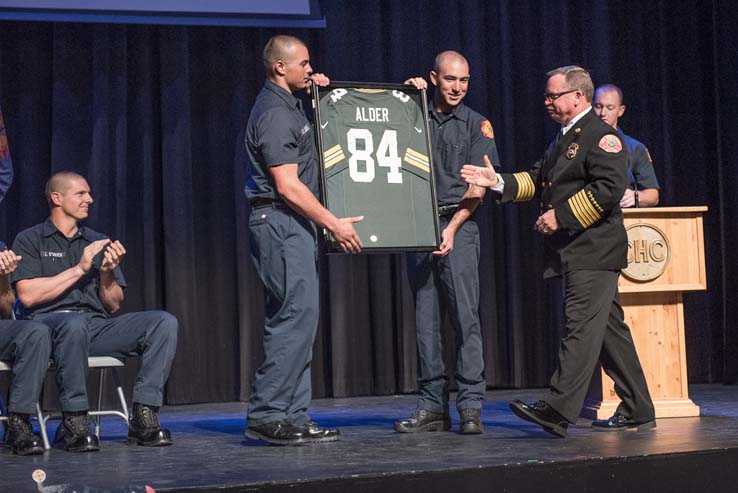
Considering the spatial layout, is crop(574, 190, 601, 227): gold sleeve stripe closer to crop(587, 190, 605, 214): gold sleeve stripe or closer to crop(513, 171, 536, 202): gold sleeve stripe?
crop(587, 190, 605, 214): gold sleeve stripe

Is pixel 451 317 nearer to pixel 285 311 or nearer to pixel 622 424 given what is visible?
pixel 285 311

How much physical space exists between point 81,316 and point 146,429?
543 millimetres

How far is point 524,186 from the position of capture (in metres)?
4.27

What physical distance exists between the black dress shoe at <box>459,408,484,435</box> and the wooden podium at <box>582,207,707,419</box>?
0.76 m

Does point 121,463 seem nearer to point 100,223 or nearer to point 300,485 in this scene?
point 300,485

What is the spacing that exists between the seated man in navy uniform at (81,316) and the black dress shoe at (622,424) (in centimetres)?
182

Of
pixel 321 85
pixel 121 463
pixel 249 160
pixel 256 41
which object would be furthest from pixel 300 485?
pixel 256 41

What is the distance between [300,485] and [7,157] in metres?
2.75

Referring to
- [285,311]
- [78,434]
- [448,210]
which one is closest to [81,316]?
[78,434]

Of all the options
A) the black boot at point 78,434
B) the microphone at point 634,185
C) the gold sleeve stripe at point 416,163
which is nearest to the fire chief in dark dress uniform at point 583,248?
the gold sleeve stripe at point 416,163

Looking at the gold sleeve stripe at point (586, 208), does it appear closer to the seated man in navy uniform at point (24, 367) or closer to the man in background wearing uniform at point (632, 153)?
the man in background wearing uniform at point (632, 153)

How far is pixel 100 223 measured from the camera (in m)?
6.02

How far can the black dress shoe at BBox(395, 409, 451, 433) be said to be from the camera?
4184 mm

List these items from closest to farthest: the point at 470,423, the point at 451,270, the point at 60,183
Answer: the point at 470,423
the point at 451,270
the point at 60,183
